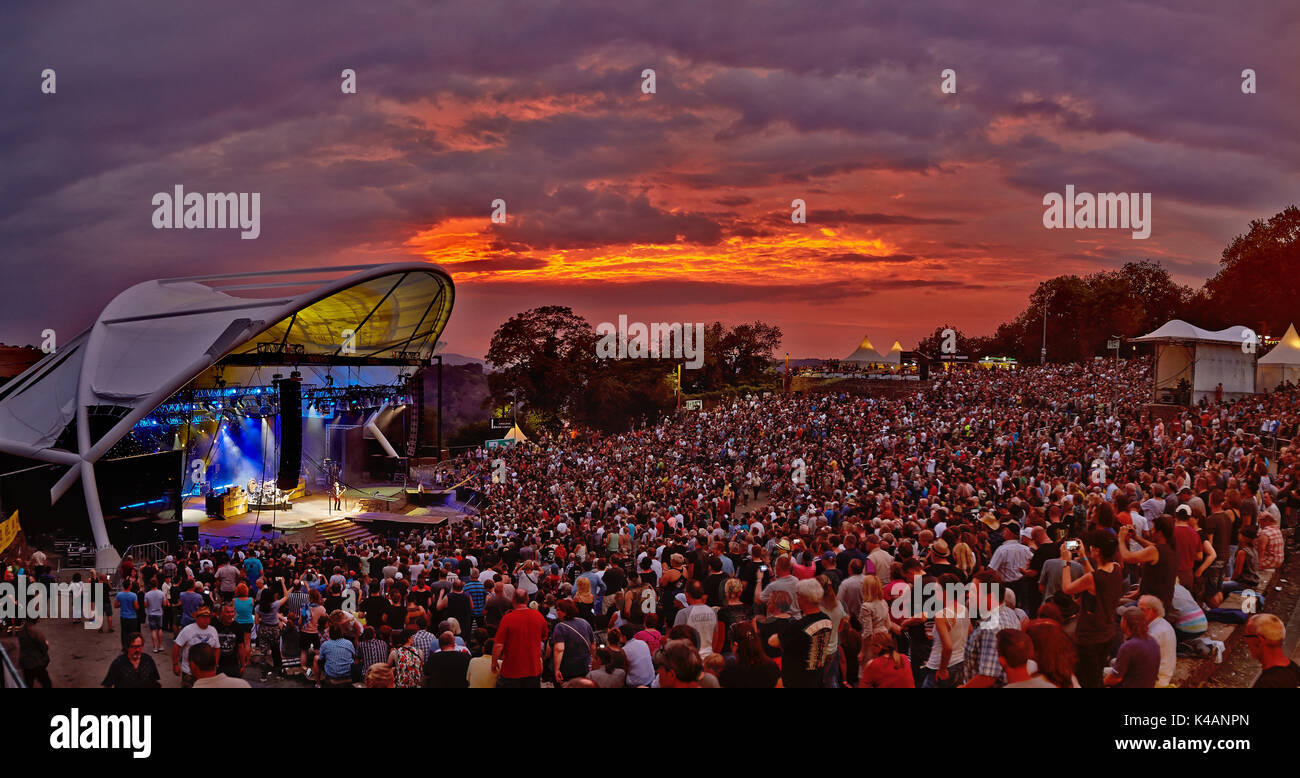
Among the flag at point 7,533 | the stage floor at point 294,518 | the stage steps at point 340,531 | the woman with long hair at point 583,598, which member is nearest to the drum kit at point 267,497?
the stage floor at point 294,518

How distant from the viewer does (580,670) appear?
5434 mm

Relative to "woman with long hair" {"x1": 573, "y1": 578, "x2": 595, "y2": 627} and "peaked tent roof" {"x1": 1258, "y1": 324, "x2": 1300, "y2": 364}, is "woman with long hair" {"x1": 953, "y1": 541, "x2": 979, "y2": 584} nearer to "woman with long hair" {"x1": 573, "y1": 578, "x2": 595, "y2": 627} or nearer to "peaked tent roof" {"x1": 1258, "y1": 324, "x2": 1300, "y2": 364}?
"woman with long hair" {"x1": 573, "y1": 578, "x2": 595, "y2": 627}

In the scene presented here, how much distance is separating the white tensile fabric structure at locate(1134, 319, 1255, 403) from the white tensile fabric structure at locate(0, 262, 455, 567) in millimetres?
21450

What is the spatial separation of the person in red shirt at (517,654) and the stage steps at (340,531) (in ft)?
52.8

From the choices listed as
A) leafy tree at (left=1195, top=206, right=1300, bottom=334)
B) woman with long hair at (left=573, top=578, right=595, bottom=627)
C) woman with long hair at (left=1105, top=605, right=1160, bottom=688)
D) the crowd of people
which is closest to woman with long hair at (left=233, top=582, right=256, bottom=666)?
the crowd of people

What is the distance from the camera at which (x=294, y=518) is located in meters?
21.3

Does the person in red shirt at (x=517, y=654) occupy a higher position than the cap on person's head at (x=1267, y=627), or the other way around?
the cap on person's head at (x=1267, y=627)

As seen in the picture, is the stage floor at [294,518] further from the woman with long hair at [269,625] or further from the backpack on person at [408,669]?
the backpack on person at [408,669]

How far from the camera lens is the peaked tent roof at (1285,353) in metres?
20.8

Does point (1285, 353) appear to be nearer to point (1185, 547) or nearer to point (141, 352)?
point (1185, 547)

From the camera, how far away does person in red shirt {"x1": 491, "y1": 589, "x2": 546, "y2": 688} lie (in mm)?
5156
